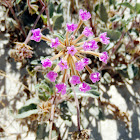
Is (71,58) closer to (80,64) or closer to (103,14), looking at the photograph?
(80,64)

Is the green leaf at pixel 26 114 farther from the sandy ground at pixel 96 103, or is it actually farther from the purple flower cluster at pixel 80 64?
the purple flower cluster at pixel 80 64

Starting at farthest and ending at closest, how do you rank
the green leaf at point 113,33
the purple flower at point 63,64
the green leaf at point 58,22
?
the green leaf at point 58,22
the green leaf at point 113,33
the purple flower at point 63,64

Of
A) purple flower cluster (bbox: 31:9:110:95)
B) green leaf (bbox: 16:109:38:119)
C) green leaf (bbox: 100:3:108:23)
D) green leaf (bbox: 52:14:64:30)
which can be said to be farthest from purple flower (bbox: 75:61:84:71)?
green leaf (bbox: 100:3:108:23)

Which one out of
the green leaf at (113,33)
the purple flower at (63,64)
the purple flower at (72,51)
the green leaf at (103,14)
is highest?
the green leaf at (103,14)

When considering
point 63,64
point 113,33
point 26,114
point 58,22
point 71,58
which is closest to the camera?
point 63,64

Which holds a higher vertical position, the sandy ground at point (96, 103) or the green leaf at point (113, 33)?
the green leaf at point (113, 33)

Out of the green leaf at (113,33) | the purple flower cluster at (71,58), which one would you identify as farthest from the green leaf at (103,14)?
the purple flower cluster at (71,58)

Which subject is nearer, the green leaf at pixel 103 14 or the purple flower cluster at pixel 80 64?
the purple flower cluster at pixel 80 64

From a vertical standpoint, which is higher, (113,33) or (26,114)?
(113,33)

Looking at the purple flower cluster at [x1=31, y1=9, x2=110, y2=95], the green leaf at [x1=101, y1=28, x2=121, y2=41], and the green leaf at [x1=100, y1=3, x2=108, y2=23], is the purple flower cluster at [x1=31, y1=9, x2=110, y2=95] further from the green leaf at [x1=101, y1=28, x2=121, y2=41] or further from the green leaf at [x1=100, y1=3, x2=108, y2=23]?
the green leaf at [x1=100, y1=3, x2=108, y2=23]

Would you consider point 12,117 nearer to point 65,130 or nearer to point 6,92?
point 6,92

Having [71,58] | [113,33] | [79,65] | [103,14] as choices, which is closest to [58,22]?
[103,14]
